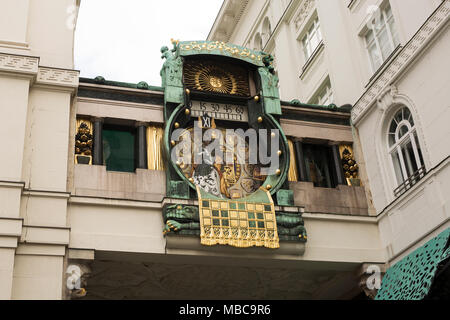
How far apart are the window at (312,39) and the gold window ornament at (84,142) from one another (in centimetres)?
837

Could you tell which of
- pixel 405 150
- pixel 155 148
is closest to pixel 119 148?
pixel 155 148

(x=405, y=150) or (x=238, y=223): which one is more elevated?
(x=405, y=150)

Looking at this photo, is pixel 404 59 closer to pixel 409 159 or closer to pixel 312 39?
pixel 409 159

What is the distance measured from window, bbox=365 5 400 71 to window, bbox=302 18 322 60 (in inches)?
133

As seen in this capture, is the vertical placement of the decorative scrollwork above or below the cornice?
above

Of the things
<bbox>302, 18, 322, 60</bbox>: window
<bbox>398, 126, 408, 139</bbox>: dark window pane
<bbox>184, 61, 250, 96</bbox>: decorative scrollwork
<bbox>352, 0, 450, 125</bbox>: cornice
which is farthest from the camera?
<bbox>302, 18, 322, 60</bbox>: window

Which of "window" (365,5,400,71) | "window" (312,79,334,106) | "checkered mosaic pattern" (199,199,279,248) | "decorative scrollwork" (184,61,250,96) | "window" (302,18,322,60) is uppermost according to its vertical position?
"window" (302,18,322,60)

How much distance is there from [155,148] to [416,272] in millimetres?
5697

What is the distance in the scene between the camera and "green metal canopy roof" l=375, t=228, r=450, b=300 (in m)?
12.0

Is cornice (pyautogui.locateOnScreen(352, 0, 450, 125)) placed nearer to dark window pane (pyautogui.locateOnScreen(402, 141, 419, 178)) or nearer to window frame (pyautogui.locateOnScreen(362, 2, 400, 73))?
window frame (pyautogui.locateOnScreen(362, 2, 400, 73))

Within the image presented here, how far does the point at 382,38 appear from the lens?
16312 mm

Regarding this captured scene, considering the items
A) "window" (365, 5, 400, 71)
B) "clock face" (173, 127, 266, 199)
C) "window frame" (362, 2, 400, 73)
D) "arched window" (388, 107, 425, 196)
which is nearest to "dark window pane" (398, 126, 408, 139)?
"arched window" (388, 107, 425, 196)

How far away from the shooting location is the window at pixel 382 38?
51.8 ft

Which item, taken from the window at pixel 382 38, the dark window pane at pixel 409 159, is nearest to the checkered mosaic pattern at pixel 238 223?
the dark window pane at pixel 409 159
